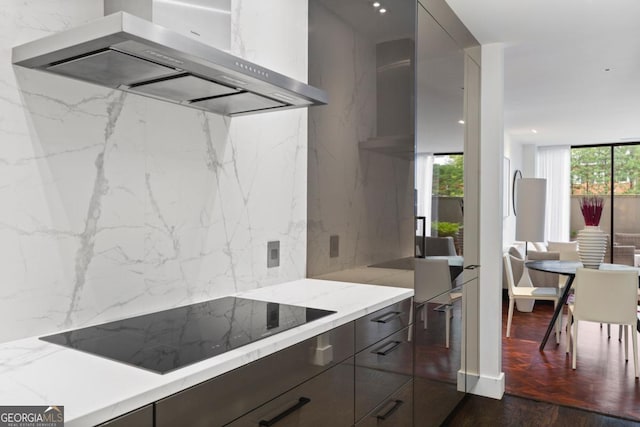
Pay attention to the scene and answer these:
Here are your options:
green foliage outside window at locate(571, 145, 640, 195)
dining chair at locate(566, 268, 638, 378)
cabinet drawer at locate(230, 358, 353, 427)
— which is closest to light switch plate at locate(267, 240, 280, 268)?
cabinet drawer at locate(230, 358, 353, 427)

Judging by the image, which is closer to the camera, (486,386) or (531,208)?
(486,386)

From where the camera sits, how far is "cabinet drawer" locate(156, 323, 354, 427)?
3.35ft

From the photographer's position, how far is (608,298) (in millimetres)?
3939

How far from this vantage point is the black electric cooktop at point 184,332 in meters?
1.16

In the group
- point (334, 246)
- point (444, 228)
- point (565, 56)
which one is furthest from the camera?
point (565, 56)

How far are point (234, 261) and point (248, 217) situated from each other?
205 mm

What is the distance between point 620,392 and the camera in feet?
11.5

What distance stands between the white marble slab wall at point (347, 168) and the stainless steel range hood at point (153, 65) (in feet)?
2.50

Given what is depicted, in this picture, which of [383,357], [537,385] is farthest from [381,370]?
[537,385]

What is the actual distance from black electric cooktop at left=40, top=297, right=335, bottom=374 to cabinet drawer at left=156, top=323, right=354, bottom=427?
0.23 ft

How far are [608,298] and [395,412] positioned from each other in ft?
9.17

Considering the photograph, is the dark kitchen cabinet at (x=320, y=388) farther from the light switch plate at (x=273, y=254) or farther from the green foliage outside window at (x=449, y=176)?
the green foliage outside window at (x=449, y=176)

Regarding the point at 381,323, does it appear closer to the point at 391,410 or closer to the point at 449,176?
the point at 391,410

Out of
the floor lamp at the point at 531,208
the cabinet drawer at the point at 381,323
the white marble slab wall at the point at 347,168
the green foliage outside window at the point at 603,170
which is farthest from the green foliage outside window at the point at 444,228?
the green foliage outside window at the point at 603,170
